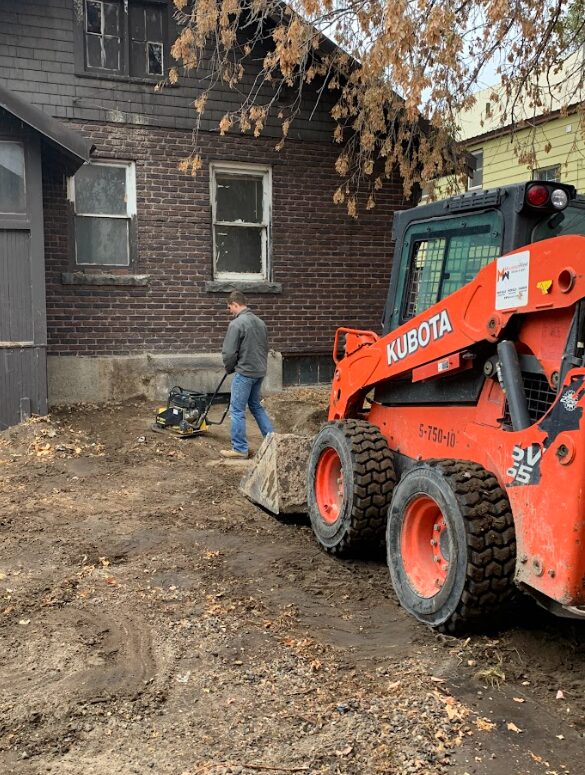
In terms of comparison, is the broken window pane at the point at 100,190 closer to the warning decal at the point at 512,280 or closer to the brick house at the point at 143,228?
the brick house at the point at 143,228

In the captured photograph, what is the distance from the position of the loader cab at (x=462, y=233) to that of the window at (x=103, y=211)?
20.6 ft

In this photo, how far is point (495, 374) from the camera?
13.0ft

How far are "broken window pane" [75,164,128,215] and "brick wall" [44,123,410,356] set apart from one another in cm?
24

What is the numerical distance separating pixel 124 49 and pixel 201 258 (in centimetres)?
308

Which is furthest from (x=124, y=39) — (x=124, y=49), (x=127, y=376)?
(x=127, y=376)

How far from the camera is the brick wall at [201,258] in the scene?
33.9ft

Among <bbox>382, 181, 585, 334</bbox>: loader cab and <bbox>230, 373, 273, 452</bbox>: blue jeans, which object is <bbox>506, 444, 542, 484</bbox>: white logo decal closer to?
<bbox>382, 181, 585, 334</bbox>: loader cab

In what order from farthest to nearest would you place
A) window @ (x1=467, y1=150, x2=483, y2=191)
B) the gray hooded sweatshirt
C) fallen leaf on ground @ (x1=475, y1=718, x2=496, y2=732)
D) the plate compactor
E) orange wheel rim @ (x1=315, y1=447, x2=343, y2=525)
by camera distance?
1. window @ (x1=467, y1=150, x2=483, y2=191)
2. the plate compactor
3. the gray hooded sweatshirt
4. orange wheel rim @ (x1=315, y1=447, x2=343, y2=525)
5. fallen leaf on ground @ (x1=475, y1=718, x2=496, y2=732)

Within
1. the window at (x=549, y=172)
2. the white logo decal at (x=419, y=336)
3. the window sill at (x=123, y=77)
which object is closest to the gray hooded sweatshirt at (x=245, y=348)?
the white logo decal at (x=419, y=336)

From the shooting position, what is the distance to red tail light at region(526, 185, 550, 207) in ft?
13.0

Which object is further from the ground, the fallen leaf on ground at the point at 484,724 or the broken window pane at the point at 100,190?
the broken window pane at the point at 100,190

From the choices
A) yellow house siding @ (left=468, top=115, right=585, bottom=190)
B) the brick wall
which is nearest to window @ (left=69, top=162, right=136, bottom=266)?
the brick wall

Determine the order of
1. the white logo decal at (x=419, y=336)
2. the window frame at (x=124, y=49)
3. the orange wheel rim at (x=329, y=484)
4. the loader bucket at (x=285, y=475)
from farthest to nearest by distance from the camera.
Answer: the window frame at (x=124, y=49)
the loader bucket at (x=285, y=475)
the orange wheel rim at (x=329, y=484)
the white logo decal at (x=419, y=336)

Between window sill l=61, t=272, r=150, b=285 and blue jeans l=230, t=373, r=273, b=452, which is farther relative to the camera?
window sill l=61, t=272, r=150, b=285
